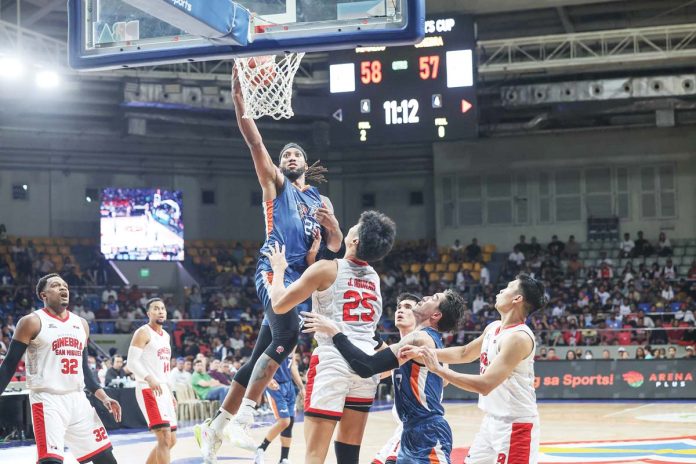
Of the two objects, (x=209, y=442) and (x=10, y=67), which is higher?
(x=10, y=67)

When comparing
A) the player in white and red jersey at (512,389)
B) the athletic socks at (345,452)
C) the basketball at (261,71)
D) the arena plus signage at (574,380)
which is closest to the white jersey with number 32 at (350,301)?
the player in white and red jersey at (512,389)

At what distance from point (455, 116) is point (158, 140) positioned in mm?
13170

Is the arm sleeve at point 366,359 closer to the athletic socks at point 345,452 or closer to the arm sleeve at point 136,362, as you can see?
the athletic socks at point 345,452

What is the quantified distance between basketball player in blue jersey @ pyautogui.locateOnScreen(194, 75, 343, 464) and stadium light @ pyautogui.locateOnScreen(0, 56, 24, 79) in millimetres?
13863

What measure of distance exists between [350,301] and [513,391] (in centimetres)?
123

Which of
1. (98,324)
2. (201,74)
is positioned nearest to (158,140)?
(201,74)

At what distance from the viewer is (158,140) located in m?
29.8

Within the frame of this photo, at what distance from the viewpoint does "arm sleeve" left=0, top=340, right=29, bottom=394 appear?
7371mm

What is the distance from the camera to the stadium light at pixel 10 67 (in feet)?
65.5

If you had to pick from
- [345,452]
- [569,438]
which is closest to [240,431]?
[345,452]

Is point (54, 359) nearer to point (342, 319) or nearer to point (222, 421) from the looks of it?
point (222, 421)

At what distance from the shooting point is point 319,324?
6.17 metres

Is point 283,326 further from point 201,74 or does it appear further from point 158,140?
point 158,140

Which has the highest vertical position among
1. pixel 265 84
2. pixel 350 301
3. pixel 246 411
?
pixel 265 84
